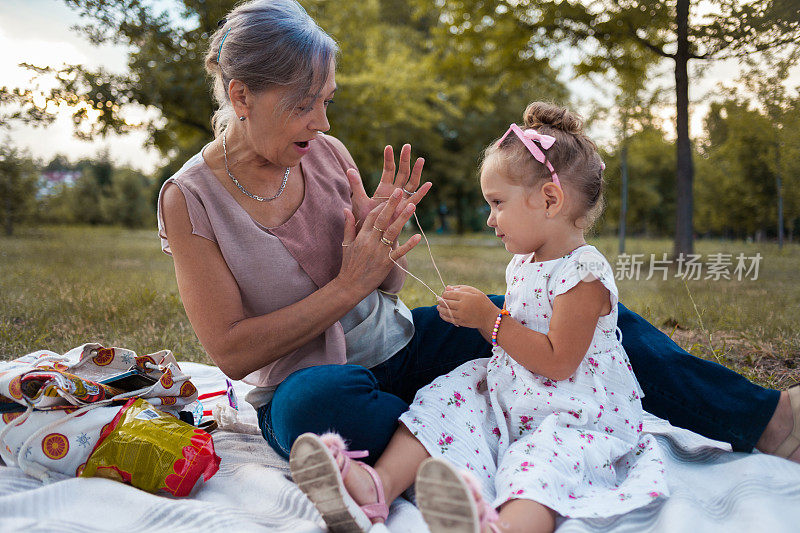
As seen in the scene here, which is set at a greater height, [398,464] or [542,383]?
[542,383]

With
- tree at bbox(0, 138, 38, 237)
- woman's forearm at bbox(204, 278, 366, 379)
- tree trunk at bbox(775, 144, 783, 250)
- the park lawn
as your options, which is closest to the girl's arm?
woman's forearm at bbox(204, 278, 366, 379)

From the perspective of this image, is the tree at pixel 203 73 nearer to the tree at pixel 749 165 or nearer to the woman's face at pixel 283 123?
the woman's face at pixel 283 123

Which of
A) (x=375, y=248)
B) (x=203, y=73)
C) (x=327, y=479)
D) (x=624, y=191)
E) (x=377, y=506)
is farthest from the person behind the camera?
(x=624, y=191)

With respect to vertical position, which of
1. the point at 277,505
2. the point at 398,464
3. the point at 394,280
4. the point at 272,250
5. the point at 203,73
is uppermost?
the point at 203,73

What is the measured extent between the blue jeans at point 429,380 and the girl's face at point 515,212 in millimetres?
370

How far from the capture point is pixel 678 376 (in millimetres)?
1772

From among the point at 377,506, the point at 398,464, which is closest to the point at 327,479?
Answer: the point at 377,506

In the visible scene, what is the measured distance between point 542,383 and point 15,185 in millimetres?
4459

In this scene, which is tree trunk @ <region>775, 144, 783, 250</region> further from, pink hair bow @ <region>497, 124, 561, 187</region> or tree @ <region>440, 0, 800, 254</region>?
pink hair bow @ <region>497, 124, 561, 187</region>

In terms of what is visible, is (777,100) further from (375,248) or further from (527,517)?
(527,517)

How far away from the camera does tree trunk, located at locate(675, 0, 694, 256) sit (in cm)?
484

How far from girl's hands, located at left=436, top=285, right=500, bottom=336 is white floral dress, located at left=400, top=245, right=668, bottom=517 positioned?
15 cm

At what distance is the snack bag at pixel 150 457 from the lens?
151cm

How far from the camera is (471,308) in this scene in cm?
160
